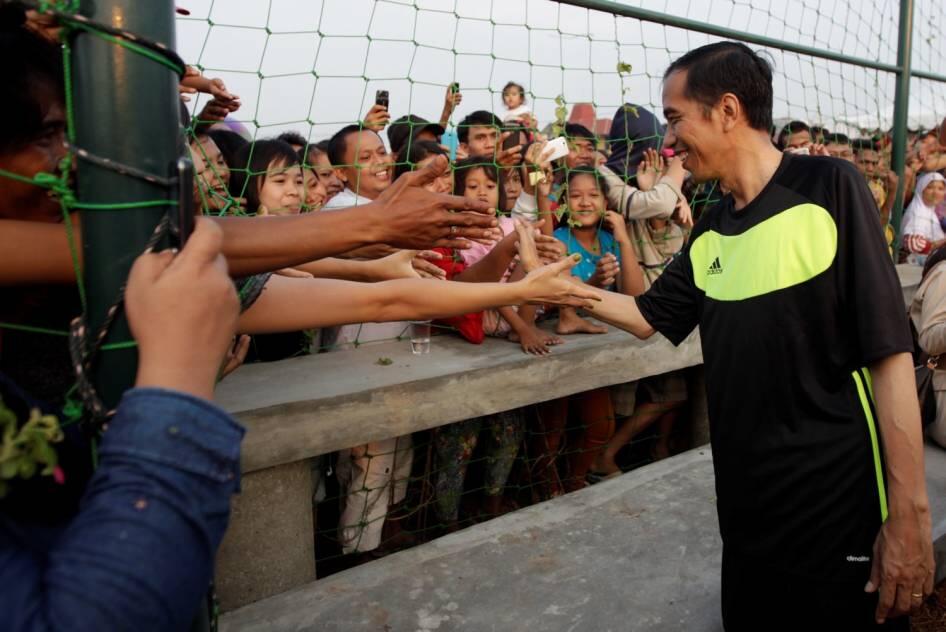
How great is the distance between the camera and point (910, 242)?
5410 mm

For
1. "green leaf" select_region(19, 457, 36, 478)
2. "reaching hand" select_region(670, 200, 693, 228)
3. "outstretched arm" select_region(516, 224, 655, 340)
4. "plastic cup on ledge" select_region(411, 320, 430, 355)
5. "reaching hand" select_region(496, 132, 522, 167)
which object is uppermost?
"reaching hand" select_region(496, 132, 522, 167)

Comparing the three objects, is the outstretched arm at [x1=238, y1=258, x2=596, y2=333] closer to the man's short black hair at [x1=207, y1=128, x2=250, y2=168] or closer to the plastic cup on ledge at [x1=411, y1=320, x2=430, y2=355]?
the plastic cup on ledge at [x1=411, y1=320, x2=430, y2=355]

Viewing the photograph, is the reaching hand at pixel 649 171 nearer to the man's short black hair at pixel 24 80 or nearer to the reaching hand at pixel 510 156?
the reaching hand at pixel 510 156

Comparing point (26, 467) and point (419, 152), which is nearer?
point (26, 467)

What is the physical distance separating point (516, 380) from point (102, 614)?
86.5 inches

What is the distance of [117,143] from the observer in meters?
0.84

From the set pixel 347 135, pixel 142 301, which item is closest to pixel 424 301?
pixel 142 301

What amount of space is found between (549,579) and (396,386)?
80 cm

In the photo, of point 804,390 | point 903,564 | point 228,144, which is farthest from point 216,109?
point 903,564

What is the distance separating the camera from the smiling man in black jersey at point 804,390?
151cm

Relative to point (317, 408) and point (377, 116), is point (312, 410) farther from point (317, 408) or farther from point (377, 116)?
point (377, 116)

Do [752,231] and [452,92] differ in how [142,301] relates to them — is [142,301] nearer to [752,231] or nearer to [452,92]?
[752,231]

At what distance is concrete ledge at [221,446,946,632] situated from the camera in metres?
2.02

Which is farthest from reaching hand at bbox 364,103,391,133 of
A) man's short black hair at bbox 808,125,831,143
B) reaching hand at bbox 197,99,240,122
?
man's short black hair at bbox 808,125,831,143
